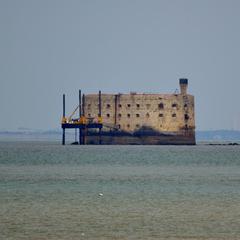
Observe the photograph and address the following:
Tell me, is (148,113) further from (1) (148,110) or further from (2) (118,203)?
(2) (118,203)

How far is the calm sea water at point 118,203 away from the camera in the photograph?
1417 inches

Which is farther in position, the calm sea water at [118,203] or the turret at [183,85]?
the turret at [183,85]

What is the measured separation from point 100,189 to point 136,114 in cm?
7591

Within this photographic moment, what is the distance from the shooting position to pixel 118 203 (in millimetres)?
45062

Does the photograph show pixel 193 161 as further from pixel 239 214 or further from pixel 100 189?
pixel 239 214

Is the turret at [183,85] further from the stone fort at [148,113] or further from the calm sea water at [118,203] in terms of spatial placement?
the calm sea water at [118,203]

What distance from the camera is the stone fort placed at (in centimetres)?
12800

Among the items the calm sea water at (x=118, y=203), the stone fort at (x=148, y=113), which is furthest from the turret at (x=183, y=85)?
the calm sea water at (x=118, y=203)

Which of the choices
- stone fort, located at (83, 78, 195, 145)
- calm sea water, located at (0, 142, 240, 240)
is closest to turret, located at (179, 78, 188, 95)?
stone fort, located at (83, 78, 195, 145)

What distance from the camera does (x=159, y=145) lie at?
137m

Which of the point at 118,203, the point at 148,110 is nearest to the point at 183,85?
the point at 148,110

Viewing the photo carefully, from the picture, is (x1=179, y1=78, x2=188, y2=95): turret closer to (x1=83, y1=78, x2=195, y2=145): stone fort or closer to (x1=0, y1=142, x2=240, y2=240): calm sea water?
(x1=83, y1=78, x2=195, y2=145): stone fort

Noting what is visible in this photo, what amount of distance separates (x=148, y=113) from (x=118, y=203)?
83.6m

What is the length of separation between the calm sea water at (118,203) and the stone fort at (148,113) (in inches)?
2027
